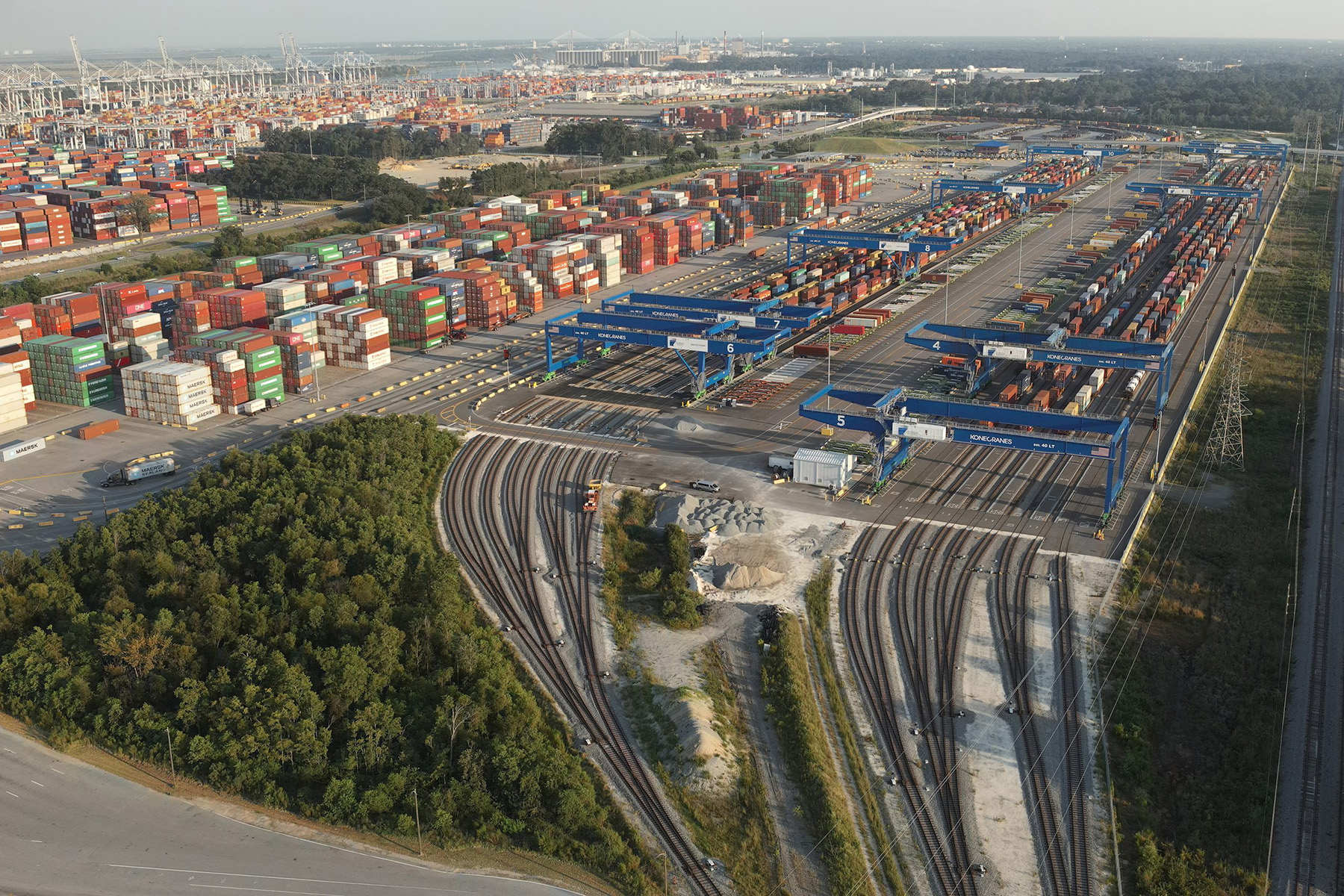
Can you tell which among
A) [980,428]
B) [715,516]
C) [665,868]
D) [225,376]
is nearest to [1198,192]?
[980,428]

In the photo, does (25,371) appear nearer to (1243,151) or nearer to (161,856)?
(161,856)

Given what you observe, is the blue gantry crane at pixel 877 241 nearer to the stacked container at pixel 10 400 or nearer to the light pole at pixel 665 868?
the stacked container at pixel 10 400

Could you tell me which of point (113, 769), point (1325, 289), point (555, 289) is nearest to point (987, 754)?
point (113, 769)

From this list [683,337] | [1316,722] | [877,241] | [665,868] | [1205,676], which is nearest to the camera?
[665,868]

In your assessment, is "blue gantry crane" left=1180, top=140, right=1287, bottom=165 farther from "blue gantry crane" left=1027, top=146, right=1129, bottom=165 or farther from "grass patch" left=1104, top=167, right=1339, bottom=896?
"grass patch" left=1104, top=167, right=1339, bottom=896

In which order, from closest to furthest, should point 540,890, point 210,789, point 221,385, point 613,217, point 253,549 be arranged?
point 540,890 < point 210,789 < point 253,549 < point 221,385 < point 613,217

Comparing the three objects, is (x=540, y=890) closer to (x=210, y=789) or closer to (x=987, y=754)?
(x=210, y=789)
